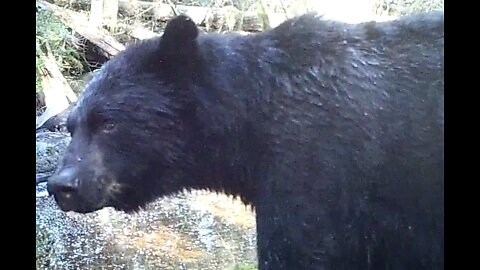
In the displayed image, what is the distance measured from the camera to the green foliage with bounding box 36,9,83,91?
1.97 meters

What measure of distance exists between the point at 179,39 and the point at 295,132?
1.33 feet

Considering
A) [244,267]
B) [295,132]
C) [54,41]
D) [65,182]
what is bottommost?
[244,267]

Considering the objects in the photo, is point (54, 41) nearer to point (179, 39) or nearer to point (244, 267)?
point (179, 39)

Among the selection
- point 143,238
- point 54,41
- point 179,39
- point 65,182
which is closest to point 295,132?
point 179,39

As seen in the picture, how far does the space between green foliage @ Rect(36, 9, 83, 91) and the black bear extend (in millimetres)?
125

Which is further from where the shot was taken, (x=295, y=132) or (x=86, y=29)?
(x=86, y=29)

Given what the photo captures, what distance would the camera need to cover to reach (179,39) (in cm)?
188

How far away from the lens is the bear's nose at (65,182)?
1.88 m

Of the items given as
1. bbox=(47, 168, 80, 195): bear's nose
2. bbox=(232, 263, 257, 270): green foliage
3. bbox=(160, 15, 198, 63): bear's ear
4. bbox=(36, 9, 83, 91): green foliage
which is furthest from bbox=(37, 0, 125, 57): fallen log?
bbox=(232, 263, 257, 270): green foliage

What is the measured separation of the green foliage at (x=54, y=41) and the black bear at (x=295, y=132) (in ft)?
0.41

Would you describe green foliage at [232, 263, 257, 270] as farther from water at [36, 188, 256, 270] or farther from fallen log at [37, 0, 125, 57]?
fallen log at [37, 0, 125, 57]

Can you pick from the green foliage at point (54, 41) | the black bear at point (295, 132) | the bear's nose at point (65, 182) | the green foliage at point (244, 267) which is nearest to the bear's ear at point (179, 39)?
the black bear at point (295, 132)
